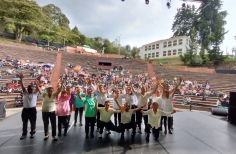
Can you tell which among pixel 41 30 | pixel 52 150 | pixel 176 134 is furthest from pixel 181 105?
pixel 41 30

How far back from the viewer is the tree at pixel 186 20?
48438 millimetres

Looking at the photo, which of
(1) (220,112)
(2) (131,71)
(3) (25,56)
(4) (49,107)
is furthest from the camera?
(2) (131,71)

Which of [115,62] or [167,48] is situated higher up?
[167,48]

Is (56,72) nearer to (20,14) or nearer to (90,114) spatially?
(90,114)

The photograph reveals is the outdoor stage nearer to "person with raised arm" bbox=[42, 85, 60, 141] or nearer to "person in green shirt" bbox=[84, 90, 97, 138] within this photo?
"person in green shirt" bbox=[84, 90, 97, 138]

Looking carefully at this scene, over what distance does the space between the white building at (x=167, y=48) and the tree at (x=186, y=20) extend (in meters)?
7.36

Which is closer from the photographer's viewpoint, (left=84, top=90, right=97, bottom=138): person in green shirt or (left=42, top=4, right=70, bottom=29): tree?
(left=84, top=90, right=97, bottom=138): person in green shirt

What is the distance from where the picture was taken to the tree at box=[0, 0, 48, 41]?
2983cm

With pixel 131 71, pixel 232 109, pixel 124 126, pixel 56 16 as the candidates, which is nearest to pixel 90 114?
pixel 124 126

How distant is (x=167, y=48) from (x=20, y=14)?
3611 cm

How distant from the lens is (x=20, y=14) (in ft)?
103

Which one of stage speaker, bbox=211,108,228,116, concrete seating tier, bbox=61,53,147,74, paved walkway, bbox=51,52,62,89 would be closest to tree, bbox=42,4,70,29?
concrete seating tier, bbox=61,53,147,74

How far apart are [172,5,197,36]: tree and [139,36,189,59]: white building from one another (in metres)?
7.36

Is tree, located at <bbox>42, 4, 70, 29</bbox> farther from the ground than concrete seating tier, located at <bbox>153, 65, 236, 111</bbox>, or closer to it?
farther from the ground
